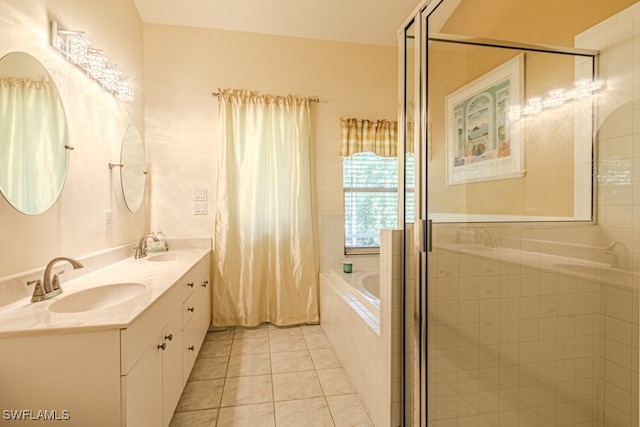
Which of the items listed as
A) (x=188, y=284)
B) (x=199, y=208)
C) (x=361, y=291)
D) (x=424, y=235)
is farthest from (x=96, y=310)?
(x=199, y=208)

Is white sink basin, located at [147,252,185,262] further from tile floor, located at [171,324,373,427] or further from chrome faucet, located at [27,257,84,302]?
chrome faucet, located at [27,257,84,302]

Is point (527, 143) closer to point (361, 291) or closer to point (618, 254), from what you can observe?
point (618, 254)

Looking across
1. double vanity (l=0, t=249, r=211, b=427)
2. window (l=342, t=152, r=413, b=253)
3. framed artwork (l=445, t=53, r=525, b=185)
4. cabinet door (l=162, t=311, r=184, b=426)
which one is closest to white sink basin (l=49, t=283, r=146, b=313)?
double vanity (l=0, t=249, r=211, b=427)

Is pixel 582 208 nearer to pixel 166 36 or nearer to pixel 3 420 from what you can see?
pixel 3 420

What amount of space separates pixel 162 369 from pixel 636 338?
7.27ft

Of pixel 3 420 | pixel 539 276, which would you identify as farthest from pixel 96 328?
pixel 539 276

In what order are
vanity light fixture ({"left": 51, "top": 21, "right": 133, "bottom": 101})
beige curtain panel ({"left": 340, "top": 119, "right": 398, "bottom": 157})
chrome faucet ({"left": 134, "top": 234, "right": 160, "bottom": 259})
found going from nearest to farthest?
1. vanity light fixture ({"left": 51, "top": 21, "right": 133, "bottom": 101})
2. chrome faucet ({"left": 134, "top": 234, "right": 160, "bottom": 259})
3. beige curtain panel ({"left": 340, "top": 119, "right": 398, "bottom": 157})

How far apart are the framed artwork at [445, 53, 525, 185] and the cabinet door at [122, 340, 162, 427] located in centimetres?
173

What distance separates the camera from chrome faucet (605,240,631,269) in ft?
4.83

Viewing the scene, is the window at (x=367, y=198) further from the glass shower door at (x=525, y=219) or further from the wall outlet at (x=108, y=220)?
the wall outlet at (x=108, y=220)

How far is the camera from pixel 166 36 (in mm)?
2777

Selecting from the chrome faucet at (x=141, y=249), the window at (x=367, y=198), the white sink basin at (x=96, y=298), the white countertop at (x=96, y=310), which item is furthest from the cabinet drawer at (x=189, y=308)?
the window at (x=367, y=198)

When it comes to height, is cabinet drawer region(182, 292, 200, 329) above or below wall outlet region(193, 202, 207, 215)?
below

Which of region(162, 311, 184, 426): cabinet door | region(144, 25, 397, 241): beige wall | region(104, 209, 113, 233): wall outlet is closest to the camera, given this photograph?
region(162, 311, 184, 426): cabinet door
